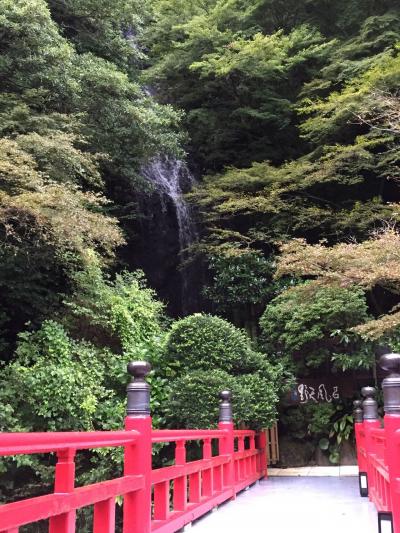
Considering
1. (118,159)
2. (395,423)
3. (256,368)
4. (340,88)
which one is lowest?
(395,423)

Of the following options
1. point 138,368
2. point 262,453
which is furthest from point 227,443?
point 138,368

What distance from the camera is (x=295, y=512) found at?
16.3 feet

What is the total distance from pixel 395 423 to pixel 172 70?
41.4ft

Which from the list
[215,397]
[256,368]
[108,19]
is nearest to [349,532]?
[215,397]

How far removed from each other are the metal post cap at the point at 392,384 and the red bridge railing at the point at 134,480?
1385 millimetres

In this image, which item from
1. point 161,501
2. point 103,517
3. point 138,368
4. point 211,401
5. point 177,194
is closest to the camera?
point 103,517

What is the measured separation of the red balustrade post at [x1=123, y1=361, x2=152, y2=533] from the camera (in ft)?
9.56

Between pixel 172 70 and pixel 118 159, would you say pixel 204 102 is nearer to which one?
pixel 172 70

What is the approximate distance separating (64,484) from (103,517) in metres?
0.53

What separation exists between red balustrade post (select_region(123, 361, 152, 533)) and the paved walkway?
4.42 ft

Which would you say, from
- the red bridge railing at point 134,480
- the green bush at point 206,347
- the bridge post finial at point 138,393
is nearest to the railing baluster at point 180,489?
the red bridge railing at point 134,480

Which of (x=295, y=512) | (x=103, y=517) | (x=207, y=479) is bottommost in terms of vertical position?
(x=295, y=512)

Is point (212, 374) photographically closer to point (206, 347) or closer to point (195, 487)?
point (206, 347)

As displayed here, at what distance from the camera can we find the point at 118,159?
10891 millimetres
